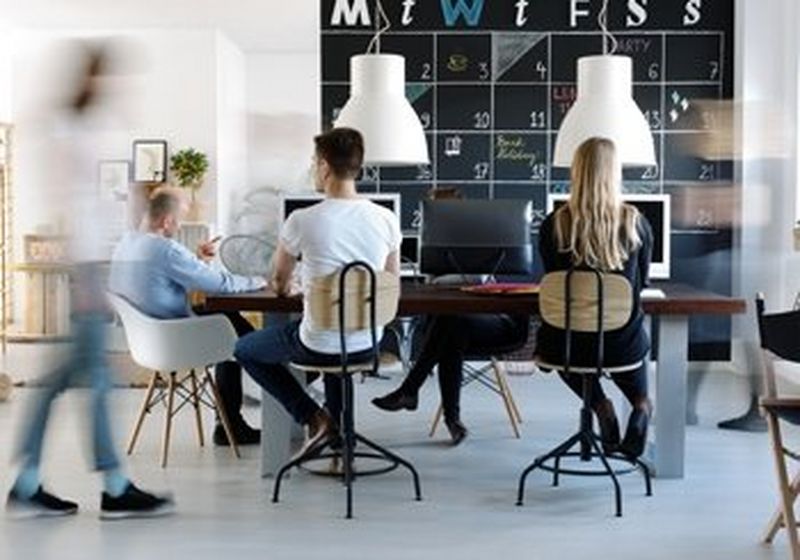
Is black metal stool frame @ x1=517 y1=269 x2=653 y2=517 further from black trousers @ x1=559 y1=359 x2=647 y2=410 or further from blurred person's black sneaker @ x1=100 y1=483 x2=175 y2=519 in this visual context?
blurred person's black sneaker @ x1=100 y1=483 x2=175 y2=519

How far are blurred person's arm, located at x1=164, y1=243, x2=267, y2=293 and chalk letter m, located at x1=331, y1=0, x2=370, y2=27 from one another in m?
3.12

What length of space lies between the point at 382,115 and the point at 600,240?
63.1 inches

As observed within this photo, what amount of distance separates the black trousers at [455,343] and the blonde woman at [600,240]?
82 cm

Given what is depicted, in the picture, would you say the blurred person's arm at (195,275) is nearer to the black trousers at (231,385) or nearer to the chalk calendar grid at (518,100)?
the black trousers at (231,385)

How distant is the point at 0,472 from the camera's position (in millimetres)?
4266

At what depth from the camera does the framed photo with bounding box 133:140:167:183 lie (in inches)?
379

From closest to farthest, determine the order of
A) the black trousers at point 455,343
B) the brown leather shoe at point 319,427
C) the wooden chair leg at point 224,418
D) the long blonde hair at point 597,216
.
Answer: the long blonde hair at point 597,216 < the brown leather shoe at point 319,427 < the wooden chair leg at point 224,418 < the black trousers at point 455,343

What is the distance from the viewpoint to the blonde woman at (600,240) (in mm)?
3795

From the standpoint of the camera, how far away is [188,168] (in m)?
9.40

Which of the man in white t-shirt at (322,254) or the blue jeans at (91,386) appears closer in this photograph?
the blue jeans at (91,386)

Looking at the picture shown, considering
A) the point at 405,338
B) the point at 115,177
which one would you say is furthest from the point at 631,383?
the point at 115,177

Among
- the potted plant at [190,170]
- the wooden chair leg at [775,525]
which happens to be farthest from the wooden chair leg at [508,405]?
the potted plant at [190,170]

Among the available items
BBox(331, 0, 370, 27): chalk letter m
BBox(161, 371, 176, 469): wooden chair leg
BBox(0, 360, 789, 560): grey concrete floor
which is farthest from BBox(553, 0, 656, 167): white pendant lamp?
BBox(331, 0, 370, 27): chalk letter m

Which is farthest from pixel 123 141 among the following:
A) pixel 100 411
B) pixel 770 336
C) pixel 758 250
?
pixel 770 336
